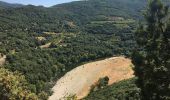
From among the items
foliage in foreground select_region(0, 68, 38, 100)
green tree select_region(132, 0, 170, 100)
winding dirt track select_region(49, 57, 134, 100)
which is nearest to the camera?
green tree select_region(132, 0, 170, 100)

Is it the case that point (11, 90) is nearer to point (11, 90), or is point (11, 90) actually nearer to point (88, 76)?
point (11, 90)

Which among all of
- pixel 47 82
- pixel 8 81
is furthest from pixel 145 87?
pixel 47 82

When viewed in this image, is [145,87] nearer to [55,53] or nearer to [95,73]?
[95,73]

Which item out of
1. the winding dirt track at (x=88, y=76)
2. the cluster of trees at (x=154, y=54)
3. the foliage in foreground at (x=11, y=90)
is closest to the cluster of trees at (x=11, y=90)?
the foliage in foreground at (x=11, y=90)

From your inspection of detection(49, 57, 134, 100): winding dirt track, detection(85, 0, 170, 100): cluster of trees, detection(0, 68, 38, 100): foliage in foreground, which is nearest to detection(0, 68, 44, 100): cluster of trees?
detection(0, 68, 38, 100): foliage in foreground

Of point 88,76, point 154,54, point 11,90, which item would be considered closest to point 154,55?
point 154,54

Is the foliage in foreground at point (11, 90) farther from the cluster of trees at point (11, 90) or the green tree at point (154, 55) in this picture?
the green tree at point (154, 55)

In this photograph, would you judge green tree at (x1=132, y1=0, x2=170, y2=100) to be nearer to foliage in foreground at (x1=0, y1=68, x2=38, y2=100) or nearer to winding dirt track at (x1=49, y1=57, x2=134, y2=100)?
foliage in foreground at (x1=0, y1=68, x2=38, y2=100)
